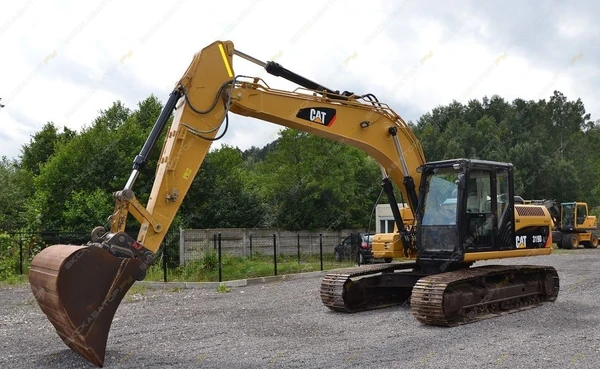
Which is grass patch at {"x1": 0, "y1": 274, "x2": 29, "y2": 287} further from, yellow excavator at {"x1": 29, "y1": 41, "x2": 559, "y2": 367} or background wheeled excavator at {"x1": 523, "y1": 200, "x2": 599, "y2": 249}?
background wheeled excavator at {"x1": 523, "y1": 200, "x2": 599, "y2": 249}

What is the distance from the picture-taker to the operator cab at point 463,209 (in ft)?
32.4

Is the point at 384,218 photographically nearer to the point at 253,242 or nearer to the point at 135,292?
the point at 253,242

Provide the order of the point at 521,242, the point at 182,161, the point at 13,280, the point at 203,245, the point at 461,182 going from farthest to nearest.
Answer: the point at 203,245 → the point at 13,280 → the point at 521,242 → the point at 461,182 → the point at 182,161

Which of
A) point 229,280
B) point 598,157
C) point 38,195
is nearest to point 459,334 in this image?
point 229,280

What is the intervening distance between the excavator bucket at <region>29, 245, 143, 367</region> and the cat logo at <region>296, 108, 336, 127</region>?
3.93 metres

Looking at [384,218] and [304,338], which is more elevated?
[384,218]

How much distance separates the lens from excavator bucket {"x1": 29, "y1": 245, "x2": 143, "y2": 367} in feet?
20.5

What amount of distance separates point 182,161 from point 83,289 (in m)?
2.23

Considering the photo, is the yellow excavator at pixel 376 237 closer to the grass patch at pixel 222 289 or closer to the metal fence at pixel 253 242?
the grass patch at pixel 222 289

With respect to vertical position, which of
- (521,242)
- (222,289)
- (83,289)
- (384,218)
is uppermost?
(384,218)

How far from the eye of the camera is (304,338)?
8.43m

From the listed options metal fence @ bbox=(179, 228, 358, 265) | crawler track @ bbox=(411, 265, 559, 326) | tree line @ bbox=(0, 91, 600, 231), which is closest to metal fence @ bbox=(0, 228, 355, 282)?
metal fence @ bbox=(179, 228, 358, 265)

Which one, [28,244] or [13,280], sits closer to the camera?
[13,280]

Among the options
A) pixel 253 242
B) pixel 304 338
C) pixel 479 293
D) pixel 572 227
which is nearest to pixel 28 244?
pixel 253 242
